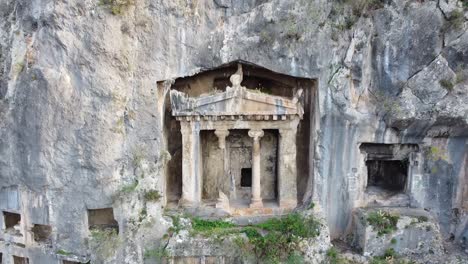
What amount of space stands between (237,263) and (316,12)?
7.67 metres

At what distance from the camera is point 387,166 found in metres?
15.7

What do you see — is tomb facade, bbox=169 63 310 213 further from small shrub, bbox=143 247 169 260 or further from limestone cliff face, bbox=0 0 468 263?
small shrub, bbox=143 247 169 260

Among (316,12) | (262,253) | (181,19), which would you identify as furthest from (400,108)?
(181,19)

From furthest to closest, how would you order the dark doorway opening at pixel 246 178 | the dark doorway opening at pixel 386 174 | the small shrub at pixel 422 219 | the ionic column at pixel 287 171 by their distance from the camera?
1. the dark doorway opening at pixel 246 178
2. the dark doorway opening at pixel 386 174
3. the ionic column at pixel 287 171
4. the small shrub at pixel 422 219

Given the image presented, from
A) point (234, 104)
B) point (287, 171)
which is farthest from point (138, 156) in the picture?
point (287, 171)

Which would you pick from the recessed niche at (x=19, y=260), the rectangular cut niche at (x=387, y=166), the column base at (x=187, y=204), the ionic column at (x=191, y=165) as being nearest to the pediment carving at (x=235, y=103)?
the ionic column at (x=191, y=165)

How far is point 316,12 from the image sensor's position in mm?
12586

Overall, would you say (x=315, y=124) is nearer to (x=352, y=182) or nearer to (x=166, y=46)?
(x=352, y=182)

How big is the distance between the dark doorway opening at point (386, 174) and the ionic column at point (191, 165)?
6.12 metres

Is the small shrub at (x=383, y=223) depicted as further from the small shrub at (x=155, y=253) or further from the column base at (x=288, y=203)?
the small shrub at (x=155, y=253)

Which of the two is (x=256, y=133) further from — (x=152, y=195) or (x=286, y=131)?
(x=152, y=195)

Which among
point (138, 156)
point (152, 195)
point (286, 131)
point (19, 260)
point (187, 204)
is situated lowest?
point (19, 260)

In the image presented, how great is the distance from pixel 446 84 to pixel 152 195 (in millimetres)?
9283

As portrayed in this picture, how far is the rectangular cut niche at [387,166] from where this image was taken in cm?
1422
